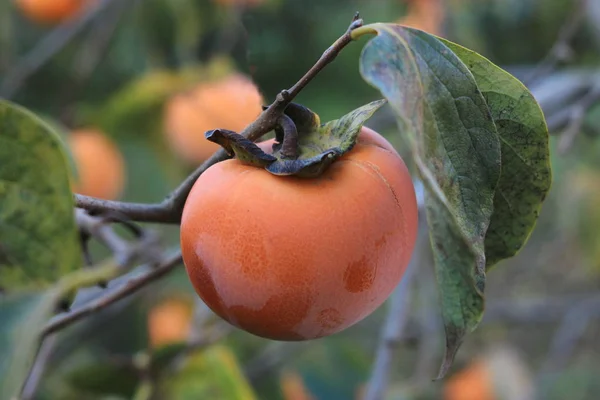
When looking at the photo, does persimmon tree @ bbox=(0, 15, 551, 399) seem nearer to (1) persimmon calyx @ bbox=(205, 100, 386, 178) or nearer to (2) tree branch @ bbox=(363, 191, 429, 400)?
(1) persimmon calyx @ bbox=(205, 100, 386, 178)

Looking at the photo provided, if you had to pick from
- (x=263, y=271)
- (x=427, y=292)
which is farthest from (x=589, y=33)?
(x=263, y=271)

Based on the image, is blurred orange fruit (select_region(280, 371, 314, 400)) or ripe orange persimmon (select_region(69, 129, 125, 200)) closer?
ripe orange persimmon (select_region(69, 129, 125, 200))

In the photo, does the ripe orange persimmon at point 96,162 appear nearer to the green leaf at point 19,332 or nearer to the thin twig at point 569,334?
the green leaf at point 19,332

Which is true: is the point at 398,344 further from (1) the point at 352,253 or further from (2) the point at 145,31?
(2) the point at 145,31

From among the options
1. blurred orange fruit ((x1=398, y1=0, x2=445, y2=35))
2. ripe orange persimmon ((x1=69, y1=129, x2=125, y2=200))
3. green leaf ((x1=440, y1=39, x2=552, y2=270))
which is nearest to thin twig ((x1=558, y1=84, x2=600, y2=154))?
green leaf ((x1=440, y1=39, x2=552, y2=270))

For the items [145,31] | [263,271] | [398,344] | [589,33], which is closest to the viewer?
[263,271]

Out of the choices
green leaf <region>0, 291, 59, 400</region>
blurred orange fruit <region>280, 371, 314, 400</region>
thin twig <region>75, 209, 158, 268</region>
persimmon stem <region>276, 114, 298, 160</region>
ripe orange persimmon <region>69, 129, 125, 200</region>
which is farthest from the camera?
blurred orange fruit <region>280, 371, 314, 400</region>

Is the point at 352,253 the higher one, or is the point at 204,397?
the point at 352,253
